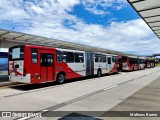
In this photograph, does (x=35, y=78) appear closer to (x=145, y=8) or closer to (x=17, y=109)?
(x=17, y=109)

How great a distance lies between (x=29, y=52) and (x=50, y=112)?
5.99 m

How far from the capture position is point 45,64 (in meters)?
12.9

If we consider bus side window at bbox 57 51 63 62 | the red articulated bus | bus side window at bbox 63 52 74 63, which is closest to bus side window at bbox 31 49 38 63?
the red articulated bus

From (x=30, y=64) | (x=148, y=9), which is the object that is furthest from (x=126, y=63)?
(x=148, y=9)

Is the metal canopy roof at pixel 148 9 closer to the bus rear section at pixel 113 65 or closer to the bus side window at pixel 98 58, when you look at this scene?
the bus side window at pixel 98 58

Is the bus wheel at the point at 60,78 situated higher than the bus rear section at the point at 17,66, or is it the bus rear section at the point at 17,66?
the bus rear section at the point at 17,66

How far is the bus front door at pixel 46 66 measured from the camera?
41.2 ft

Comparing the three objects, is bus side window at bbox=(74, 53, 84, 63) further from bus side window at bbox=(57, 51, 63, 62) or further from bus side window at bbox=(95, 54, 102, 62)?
bus side window at bbox=(95, 54, 102, 62)

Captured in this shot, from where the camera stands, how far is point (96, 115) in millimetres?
6180

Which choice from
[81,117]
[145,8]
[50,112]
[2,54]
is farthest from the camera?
[2,54]

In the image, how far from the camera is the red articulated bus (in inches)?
456

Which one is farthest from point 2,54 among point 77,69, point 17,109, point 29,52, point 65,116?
point 65,116

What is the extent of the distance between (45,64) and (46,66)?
0.17m

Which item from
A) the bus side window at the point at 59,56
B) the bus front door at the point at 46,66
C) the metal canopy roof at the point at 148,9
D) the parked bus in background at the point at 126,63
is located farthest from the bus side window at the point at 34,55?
the parked bus in background at the point at 126,63
